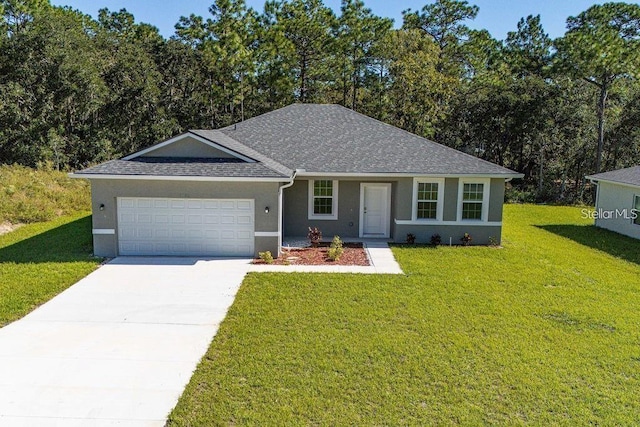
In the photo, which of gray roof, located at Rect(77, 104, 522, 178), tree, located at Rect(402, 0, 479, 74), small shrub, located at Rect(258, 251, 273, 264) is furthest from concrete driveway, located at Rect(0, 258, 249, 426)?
tree, located at Rect(402, 0, 479, 74)

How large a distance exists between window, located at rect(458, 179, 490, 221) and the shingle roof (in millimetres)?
549

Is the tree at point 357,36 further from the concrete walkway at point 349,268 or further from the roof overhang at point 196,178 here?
the concrete walkway at point 349,268

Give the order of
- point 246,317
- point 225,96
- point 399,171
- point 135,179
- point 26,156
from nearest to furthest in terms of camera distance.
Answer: point 246,317 < point 135,179 < point 399,171 < point 26,156 < point 225,96

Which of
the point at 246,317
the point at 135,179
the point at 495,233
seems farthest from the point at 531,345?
the point at 135,179

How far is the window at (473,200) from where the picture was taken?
50.9 ft

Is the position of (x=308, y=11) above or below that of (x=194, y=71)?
above

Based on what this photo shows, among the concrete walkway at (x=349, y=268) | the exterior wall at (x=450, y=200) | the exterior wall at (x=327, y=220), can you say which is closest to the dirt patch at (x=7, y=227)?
the exterior wall at (x=327, y=220)

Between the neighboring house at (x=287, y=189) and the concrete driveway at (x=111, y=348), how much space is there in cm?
208

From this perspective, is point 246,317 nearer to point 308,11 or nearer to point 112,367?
point 112,367

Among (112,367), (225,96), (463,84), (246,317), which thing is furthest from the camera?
(463,84)

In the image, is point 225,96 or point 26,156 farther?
point 225,96

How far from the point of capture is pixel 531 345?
7.63 m

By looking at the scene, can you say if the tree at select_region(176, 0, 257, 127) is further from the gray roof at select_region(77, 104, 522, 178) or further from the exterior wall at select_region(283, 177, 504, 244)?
the exterior wall at select_region(283, 177, 504, 244)

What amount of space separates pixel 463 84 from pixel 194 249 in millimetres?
29881
